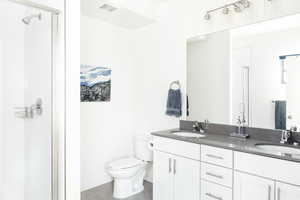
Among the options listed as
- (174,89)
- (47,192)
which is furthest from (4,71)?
(174,89)

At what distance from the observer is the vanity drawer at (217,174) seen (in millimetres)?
1622

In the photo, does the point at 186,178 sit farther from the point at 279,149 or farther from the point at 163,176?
the point at 279,149

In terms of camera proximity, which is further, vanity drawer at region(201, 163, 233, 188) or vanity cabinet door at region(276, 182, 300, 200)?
vanity drawer at region(201, 163, 233, 188)

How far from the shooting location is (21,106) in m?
2.02

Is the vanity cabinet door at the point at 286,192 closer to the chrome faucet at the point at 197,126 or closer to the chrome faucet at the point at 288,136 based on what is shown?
the chrome faucet at the point at 288,136

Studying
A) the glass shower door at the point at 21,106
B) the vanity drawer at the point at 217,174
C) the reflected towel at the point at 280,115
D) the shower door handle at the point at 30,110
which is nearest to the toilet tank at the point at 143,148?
the vanity drawer at the point at 217,174

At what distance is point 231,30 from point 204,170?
1.49 metres

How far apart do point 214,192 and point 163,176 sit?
1.97ft

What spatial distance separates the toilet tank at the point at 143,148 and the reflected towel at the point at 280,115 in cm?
158

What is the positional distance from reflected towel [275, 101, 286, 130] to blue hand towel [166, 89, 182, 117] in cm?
104

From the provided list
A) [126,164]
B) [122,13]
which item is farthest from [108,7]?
[126,164]

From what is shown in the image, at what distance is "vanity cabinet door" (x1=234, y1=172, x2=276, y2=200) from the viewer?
141 centimetres

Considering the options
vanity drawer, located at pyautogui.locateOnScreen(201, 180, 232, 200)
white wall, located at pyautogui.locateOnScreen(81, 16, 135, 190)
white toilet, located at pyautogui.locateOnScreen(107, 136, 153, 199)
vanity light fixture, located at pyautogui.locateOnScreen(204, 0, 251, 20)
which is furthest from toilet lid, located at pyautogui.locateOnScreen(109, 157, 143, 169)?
vanity light fixture, located at pyautogui.locateOnScreen(204, 0, 251, 20)

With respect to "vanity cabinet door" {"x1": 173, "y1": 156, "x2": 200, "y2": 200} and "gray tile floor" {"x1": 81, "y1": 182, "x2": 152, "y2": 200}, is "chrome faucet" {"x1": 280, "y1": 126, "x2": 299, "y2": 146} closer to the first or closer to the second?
"vanity cabinet door" {"x1": 173, "y1": 156, "x2": 200, "y2": 200}
